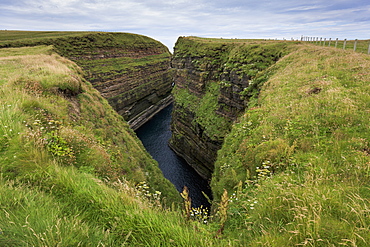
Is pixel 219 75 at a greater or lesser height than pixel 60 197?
greater

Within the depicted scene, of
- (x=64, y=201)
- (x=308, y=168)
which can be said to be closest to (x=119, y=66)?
(x=64, y=201)

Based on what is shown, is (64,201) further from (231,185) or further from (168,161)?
(168,161)

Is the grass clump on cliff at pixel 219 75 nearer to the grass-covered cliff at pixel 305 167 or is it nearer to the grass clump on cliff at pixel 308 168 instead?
the grass-covered cliff at pixel 305 167

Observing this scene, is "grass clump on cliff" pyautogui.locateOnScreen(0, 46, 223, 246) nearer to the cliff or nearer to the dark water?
the dark water

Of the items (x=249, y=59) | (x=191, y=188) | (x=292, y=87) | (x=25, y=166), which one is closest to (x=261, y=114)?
(x=292, y=87)

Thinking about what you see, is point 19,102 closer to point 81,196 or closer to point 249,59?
point 81,196

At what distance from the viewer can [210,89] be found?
169ft

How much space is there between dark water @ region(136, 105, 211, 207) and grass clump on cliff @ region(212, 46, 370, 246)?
2968 cm

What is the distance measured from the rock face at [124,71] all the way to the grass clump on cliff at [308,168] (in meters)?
65.1

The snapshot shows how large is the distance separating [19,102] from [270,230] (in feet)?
36.7

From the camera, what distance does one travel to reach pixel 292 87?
1452cm

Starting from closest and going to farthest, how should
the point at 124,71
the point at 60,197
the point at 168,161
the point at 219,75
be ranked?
the point at 60,197, the point at 219,75, the point at 168,161, the point at 124,71

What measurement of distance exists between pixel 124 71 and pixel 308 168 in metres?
83.0

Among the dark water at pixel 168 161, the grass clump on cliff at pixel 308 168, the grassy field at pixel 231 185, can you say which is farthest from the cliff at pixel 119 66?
the grass clump on cliff at pixel 308 168
